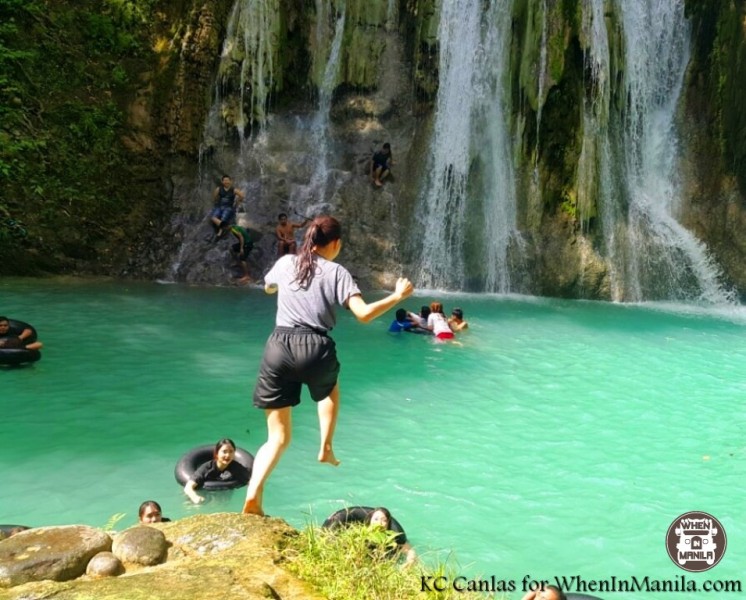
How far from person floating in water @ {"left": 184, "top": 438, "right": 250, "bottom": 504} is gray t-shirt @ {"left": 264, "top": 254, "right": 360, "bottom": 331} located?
7.82ft

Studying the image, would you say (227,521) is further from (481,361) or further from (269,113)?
(269,113)

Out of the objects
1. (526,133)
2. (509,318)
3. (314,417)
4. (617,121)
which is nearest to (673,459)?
(314,417)

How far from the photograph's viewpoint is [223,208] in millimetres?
16453

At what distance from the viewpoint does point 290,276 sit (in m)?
3.82

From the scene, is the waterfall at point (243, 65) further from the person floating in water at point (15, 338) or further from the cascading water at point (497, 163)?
the person floating in water at point (15, 338)

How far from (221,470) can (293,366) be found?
251 cm

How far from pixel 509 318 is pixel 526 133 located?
6.35m

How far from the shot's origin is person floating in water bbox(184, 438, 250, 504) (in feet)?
18.5

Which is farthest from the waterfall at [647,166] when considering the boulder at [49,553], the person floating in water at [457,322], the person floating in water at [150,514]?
the boulder at [49,553]

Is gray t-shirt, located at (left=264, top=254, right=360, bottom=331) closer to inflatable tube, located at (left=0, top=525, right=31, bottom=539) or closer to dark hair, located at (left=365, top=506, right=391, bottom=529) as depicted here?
dark hair, located at (left=365, top=506, right=391, bottom=529)

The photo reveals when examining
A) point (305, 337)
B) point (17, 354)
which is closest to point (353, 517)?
point (305, 337)

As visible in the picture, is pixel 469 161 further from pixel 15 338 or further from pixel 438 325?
pixel 15 338

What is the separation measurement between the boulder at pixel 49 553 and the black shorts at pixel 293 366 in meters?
1.07

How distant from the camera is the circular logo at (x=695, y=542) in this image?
4953 millimetres
